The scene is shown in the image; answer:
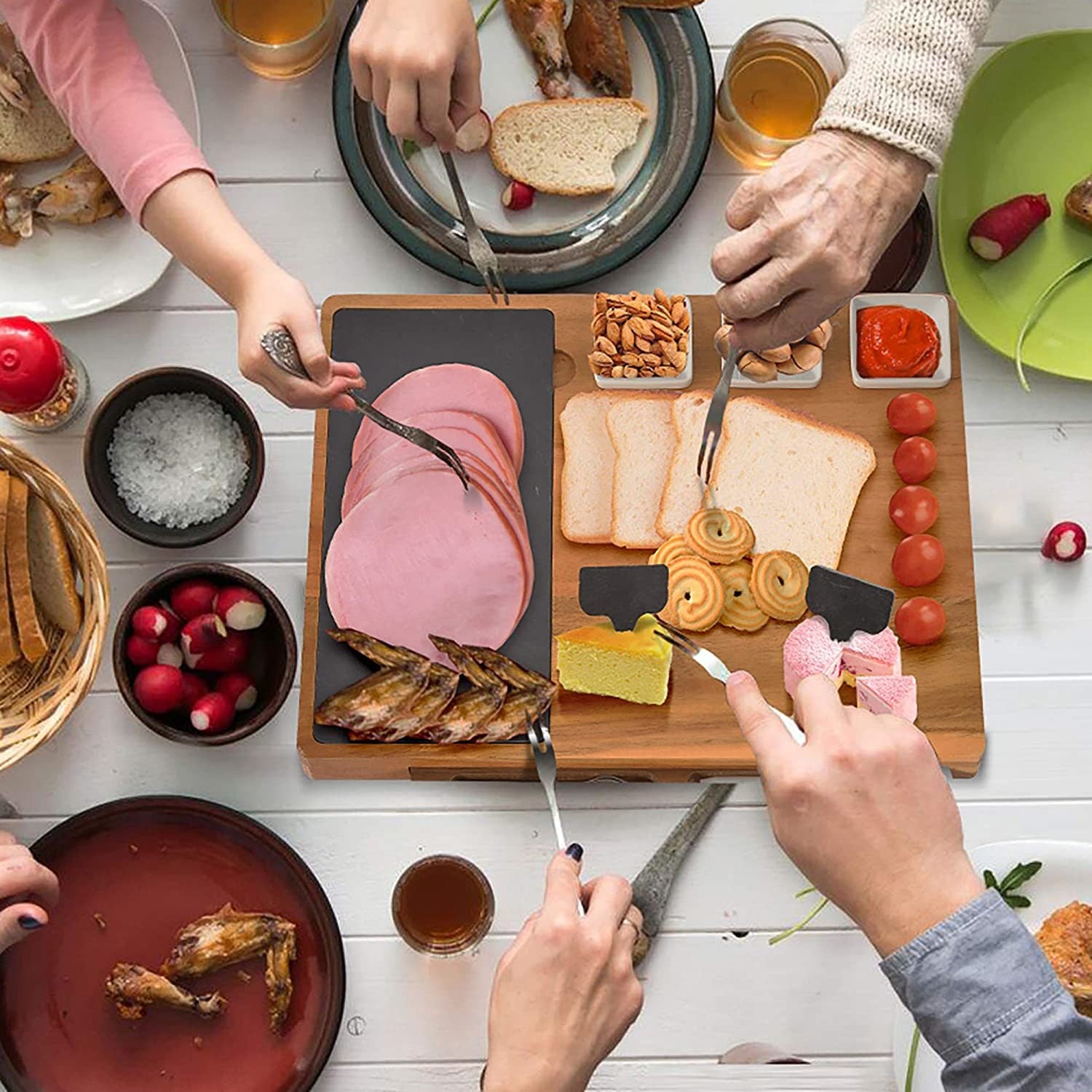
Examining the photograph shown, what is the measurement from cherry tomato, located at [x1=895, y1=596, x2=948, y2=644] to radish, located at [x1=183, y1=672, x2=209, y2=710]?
0.95 meters

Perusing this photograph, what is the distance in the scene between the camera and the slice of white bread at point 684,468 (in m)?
1.72

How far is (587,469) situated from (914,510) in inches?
18.0

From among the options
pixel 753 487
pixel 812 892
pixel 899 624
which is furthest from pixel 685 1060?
pixel 753 487

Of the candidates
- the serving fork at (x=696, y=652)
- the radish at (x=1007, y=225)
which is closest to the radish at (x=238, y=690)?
the serving fork at (x=696, y=652)

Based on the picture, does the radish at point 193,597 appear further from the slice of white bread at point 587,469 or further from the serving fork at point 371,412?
the slice of white bread at point 587,469

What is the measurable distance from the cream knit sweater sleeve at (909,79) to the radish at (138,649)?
3.52ft

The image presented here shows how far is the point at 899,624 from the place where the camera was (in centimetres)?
167

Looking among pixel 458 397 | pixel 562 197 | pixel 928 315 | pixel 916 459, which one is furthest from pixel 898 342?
pixel 458 397

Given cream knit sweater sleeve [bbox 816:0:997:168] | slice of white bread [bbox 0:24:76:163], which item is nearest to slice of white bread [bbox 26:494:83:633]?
slice of white bread [bbox 0:24:76:163]

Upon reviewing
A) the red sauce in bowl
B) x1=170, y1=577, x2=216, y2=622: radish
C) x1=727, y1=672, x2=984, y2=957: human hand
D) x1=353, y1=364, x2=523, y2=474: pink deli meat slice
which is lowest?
x1=727, y1=672, x2=984, y2=957: human hand

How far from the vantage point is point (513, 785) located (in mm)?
1726

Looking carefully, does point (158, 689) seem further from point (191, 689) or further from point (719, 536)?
point (719, 536)

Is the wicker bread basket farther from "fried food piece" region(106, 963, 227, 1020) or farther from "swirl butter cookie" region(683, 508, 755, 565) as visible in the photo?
"swirl butter cookie" region(683, 508, 755, 565)

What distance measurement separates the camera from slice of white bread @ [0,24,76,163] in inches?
67.7
